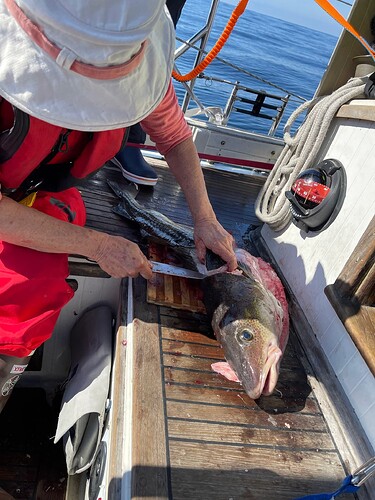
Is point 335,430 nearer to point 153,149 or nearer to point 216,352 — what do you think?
point 216,352

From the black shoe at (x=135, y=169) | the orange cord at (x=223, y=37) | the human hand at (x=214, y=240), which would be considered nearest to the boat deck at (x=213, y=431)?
the human hand at (x=214, y=240)

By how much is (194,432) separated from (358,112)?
7.83 ft

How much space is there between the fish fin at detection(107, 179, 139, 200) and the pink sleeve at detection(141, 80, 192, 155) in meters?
1.26

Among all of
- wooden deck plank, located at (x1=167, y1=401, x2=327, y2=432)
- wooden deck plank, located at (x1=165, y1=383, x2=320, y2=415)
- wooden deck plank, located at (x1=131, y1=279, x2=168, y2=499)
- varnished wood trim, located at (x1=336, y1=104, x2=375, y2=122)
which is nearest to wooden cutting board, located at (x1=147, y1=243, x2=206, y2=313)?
wooden deck plank, located at (x1=131, y1=279, x2=168, y2=499)

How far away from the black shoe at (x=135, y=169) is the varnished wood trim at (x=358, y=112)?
201cm

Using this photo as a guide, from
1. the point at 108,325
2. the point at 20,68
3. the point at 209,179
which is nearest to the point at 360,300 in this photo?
the point at 108,325

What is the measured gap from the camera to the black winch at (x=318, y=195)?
2936 mm

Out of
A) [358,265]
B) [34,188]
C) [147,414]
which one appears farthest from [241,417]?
[34,188]

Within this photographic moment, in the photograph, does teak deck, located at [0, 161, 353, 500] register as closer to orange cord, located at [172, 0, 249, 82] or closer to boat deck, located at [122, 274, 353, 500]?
boat deck, located at [122, 274, 353, 500]

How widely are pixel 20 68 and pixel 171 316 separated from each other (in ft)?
5.75

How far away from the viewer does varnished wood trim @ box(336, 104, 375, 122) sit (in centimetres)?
275

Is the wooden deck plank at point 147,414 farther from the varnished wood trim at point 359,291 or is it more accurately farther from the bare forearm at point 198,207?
the varnished wood trim at point 359,291

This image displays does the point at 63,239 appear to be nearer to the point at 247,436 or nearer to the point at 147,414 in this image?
the point at 147,414

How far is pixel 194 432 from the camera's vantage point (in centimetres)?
203
